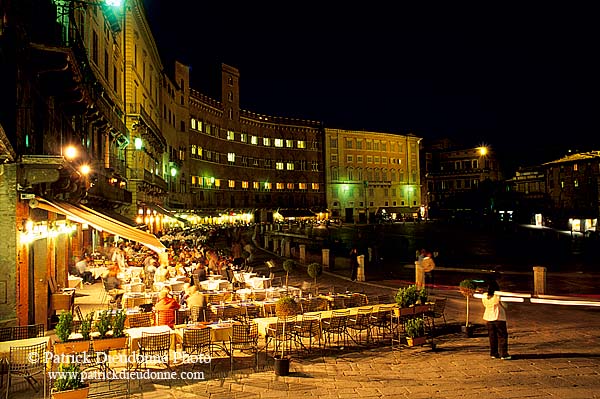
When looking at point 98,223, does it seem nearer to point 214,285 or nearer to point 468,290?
point 214,285

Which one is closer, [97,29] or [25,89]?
[25,89]

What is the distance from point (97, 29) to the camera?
26.2 meters

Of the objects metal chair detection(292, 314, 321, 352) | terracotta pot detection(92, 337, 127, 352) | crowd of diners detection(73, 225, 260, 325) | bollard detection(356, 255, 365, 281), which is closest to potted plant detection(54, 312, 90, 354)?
terracotta pot detection(92, 337, 127, 352)

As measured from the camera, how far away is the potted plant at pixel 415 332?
11727mm

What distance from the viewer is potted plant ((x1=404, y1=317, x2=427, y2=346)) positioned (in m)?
11.7

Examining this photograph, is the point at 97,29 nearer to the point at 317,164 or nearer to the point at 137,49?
the point at 137,49

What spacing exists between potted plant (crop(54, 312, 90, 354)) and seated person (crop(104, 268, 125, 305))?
20.8 ft

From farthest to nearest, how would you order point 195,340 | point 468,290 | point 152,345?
point 468,290 < point 195,340 < point 152,345

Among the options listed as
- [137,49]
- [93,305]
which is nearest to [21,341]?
[93,305]

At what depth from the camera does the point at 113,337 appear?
935 cm

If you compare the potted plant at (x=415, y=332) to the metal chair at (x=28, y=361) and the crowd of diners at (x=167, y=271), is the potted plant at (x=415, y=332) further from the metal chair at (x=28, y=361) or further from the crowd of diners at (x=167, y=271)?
the metal chair at (x=28, y=361)

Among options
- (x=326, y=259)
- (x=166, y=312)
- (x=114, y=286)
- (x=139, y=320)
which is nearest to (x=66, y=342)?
(x=139, y=320)

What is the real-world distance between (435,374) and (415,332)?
6.45 feet

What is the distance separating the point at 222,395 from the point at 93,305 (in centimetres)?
963
